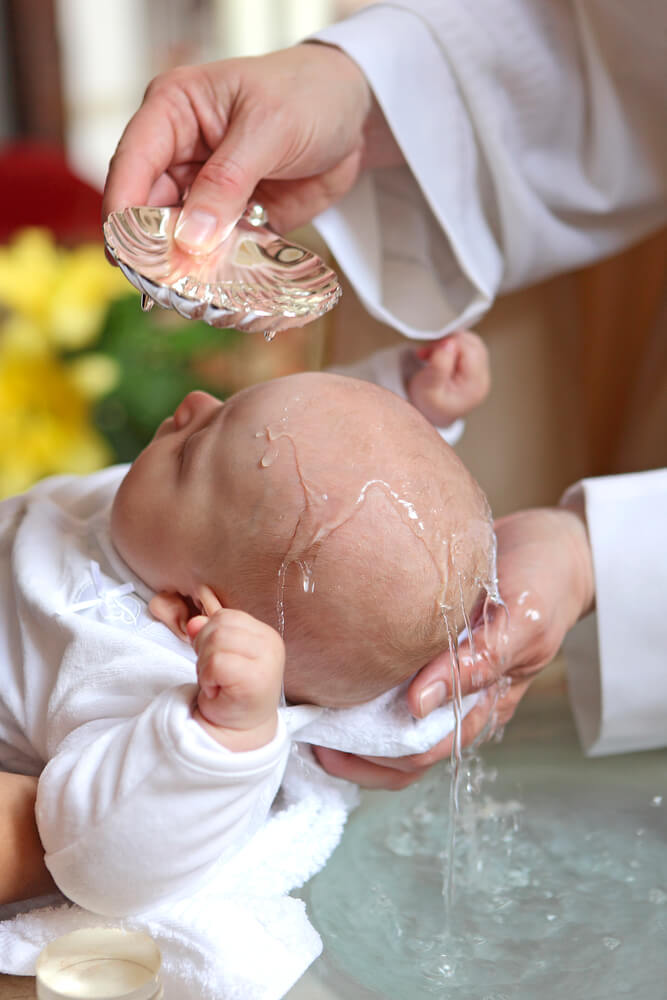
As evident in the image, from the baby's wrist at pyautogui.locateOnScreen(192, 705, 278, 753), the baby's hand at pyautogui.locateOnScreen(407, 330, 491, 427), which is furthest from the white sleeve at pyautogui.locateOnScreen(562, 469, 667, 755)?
the baby's wrist at pyautogui.locateOnScreen(192, 705, 278, 753)

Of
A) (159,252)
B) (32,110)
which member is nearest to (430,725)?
(159,252)

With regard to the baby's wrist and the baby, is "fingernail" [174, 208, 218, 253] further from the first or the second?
the baby's wrist

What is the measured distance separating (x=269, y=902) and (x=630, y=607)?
0.49 m

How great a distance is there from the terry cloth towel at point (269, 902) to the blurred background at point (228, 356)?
0.62m

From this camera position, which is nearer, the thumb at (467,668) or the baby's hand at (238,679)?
the baby's hand at (238,679)

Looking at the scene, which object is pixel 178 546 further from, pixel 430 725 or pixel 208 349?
pixel 208 349

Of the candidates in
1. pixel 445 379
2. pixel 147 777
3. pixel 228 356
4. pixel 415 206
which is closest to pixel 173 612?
pixel 147 777

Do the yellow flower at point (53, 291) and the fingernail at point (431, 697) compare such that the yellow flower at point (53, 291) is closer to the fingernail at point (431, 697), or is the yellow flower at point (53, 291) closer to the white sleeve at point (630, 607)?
the white sleeve at point (630, 607)

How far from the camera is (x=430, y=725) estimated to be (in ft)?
3.02

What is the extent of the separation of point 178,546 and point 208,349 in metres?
1.41

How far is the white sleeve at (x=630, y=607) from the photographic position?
3.60 feet

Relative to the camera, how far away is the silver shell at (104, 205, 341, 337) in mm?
793

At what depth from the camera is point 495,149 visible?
4.25 feet

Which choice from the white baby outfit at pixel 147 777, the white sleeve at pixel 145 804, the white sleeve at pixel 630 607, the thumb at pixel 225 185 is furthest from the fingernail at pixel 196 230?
the white sleeve at pixel 630 607
